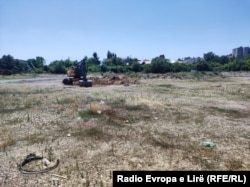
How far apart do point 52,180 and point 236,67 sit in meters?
60.6

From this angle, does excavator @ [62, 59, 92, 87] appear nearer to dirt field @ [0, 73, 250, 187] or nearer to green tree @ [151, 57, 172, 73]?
dirt field @ [0, 73, 250, 187]

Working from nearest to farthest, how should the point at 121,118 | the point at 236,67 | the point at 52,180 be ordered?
the point at 52,180
the point at 121,118
the point at 236,67

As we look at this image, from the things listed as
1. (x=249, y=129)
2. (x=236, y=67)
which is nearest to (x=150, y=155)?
(x=249, y=129)

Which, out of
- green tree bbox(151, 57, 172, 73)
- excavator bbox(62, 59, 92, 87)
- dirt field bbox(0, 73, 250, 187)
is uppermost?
green tree bbox(151, 57, 172, 73)

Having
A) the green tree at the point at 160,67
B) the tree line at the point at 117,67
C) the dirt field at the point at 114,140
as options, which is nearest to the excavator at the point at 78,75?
the dirt field at the point at 114,140

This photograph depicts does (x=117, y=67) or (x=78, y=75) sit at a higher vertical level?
(x=117, y=67)

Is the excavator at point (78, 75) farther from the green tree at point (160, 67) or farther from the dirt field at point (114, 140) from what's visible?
the green tree at point (160, 67)

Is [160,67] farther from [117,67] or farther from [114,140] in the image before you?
[114,140]

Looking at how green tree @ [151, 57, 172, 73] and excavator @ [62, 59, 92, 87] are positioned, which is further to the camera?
green tree @ [151, 57, 172, 73]

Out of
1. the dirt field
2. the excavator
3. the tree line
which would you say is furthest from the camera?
the tree line

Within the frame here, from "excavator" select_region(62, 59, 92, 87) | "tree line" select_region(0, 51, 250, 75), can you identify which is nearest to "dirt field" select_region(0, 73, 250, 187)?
"excavator" select_region(62, 59, 92, 87)

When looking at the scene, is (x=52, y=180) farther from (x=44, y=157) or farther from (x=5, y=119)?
(x=5, y=119)

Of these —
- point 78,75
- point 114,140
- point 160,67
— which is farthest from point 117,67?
point 114,140

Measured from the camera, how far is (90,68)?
197 ft
